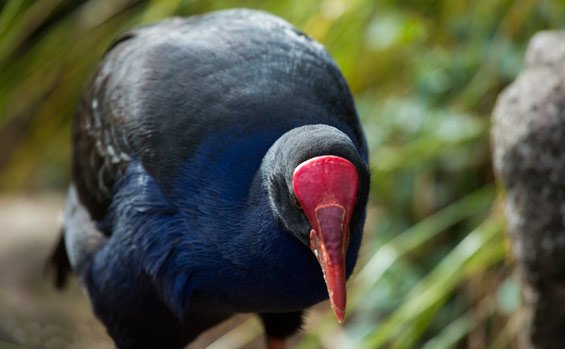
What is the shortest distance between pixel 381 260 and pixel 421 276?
27 cm

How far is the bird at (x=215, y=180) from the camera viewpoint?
6.98ft

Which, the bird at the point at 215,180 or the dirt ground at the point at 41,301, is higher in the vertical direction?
the bird at the point at 215,180

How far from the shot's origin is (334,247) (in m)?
2.02

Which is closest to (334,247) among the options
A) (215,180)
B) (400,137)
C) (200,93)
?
(215,180)

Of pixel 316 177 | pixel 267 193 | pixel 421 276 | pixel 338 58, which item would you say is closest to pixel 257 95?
pixel 267 193

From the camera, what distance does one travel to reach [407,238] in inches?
160

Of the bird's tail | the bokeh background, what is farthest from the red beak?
the bird's tail

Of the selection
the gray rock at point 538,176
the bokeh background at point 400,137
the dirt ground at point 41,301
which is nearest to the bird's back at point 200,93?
the gray rock at point 538,176

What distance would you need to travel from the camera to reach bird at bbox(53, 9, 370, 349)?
2.13 meters

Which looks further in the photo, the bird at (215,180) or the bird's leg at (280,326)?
the bird's leg at (280,326)

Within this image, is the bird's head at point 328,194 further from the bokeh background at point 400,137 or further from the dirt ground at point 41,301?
the dirt ground at point 41,301

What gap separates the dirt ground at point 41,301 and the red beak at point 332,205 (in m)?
1.89

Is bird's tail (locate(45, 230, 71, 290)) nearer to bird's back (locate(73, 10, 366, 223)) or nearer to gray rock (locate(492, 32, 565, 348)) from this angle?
bird's back (locate(73, 10, 366, 223))

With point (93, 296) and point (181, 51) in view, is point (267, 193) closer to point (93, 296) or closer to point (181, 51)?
point (181, 51)
